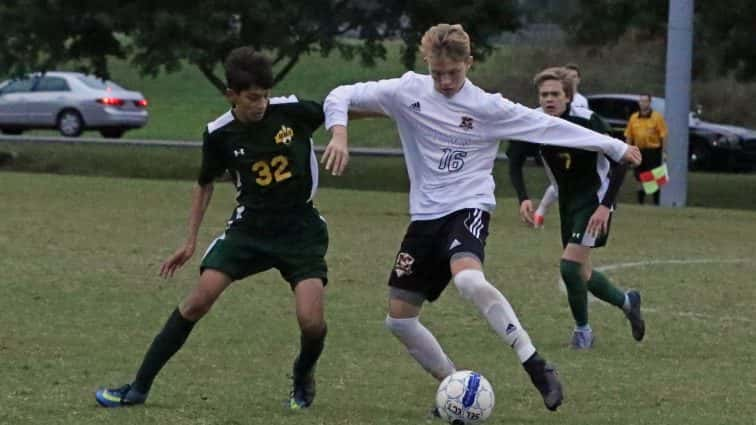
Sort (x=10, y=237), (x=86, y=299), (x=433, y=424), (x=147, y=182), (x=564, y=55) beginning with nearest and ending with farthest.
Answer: (x=433, y=424)
(x=86, y=299)
(x=10, y=237)
(x=147, y=182)
(x=564, y=55)

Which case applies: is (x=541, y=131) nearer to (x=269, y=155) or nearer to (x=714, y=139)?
(x=269, y=155)

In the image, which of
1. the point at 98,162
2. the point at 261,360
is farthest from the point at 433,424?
the point at 98,162

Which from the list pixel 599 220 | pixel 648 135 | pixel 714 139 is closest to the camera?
pixel 599 220

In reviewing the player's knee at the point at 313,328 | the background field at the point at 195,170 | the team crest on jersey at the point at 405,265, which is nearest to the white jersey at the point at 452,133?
the team crest on jersey at the point at 405,265

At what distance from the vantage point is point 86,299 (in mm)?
12117

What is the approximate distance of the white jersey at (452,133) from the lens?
7473 mm

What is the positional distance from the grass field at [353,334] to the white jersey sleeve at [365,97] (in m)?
1.42

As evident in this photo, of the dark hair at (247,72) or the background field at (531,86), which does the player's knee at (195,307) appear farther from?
the background field at (531,86)

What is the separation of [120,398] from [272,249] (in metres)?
1.00

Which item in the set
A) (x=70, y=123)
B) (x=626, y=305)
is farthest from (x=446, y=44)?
(x=70, y=123)

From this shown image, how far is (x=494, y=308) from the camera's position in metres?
7.22

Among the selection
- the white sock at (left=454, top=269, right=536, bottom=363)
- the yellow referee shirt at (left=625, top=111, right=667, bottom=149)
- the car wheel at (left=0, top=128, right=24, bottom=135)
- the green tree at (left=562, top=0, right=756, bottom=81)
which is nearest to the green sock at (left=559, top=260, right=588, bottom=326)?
the white sock at (left=454, top=269, right=536, bottom=363)

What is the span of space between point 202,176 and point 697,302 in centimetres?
614

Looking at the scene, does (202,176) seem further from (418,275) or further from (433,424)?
(433,424)
